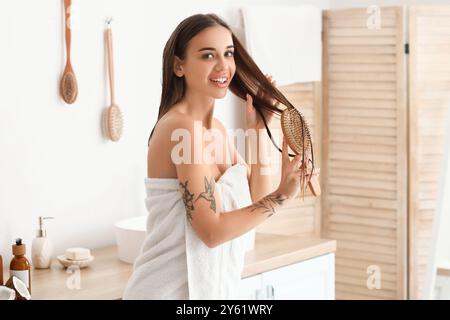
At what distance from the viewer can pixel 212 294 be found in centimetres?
178

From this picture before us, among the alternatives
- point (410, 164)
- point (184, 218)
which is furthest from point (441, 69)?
point (184, 218)

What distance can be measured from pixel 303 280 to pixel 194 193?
1.17 m

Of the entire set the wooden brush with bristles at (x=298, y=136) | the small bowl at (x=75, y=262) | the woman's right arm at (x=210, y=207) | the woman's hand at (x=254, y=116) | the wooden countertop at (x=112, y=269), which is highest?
the woman's hand at (x=254, y=116)

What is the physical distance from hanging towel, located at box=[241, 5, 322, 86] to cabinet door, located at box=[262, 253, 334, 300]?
34.6 inches

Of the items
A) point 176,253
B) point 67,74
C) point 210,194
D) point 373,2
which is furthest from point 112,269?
point 373,2

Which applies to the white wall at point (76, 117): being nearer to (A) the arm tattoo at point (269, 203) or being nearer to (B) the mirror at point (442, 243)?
(A) the arm tattoo at point (269, 203)

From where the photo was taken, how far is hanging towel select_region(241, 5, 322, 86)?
3.26 m

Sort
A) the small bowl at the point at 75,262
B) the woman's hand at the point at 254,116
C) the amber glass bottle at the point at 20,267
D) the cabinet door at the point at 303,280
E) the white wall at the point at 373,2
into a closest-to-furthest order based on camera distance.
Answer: the woman's hand at the point at 254,116 → the amber glass bottle at the point at 20,267 → the small bowl at the point at 75,262 → the cabinet door at the point at 303,280 → the white wall at the point at 373,2

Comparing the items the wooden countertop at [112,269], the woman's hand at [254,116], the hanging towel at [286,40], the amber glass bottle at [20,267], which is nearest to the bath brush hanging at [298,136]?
the woman's hand at [254,116]

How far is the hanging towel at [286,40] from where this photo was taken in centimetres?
326

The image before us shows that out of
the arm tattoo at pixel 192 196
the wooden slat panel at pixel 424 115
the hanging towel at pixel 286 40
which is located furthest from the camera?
the wooden slat panel at pixel 424 115

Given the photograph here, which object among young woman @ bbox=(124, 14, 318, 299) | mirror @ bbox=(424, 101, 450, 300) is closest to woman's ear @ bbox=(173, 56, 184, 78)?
young woman @ bbox=(124, 14, 318, 299)

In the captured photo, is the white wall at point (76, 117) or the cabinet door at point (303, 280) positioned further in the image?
the cabinet door at point (303, 280)

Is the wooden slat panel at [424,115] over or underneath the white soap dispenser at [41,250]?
over
